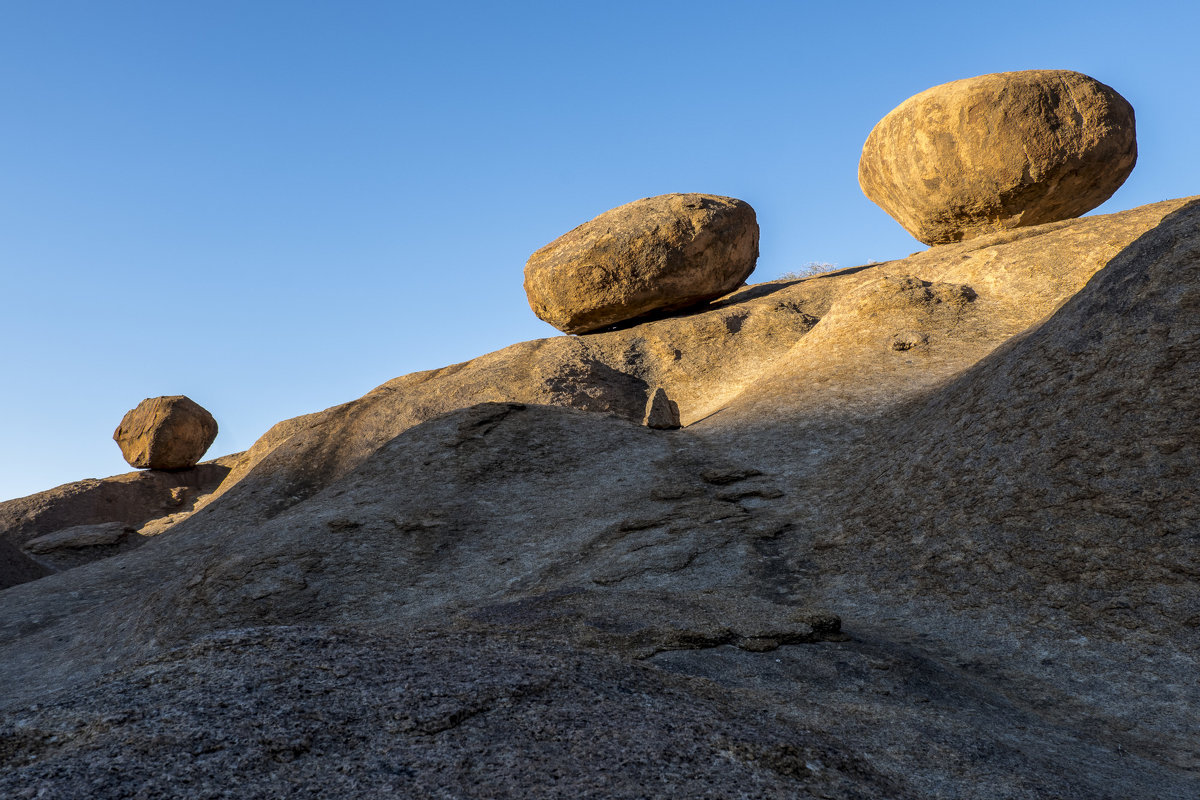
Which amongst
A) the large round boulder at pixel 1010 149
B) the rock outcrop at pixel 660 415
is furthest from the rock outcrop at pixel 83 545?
the large round boulder at pixel 1010 149

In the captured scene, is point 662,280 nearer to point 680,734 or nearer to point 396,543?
point 396,543

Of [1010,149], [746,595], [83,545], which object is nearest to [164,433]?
[83,545]

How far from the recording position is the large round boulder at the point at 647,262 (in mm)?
20953

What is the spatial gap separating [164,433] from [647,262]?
1742 centimetres

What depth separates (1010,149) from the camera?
1814 centimetres

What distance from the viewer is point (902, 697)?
4648 mm

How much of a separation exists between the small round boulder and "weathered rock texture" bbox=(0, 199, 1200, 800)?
41.2ft

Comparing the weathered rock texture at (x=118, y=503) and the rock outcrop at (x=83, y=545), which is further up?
the weathered rock texture at (x=118, y=503)

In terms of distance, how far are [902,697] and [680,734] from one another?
6.16 ft

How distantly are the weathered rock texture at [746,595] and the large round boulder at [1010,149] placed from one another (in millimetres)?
2340

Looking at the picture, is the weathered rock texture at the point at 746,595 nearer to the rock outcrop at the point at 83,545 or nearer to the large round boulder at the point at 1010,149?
the large round boulder at the point at 1010,149

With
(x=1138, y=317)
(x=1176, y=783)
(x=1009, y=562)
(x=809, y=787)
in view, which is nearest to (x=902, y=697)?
(x=1176, y=783)

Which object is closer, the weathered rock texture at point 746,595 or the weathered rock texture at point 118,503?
the weathered rock texture at point 746,595

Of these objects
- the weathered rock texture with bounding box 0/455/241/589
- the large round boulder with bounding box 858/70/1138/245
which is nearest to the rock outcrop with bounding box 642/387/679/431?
the large round boulder with bounding box 858/70/1138/245
